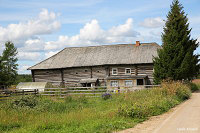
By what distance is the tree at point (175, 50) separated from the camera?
90.5 ft

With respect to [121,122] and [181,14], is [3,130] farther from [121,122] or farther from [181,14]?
[181,14]

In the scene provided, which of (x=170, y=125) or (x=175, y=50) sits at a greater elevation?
(x=175, y=50)

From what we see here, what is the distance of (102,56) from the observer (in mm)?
38062

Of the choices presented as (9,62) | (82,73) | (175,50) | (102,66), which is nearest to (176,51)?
(175,50)

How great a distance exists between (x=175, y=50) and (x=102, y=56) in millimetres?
12906

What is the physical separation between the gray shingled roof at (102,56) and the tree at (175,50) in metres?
5.56

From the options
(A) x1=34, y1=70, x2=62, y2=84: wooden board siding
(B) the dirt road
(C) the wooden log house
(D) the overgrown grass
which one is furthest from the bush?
(A) x1=34, y1=70, x2=62, y2=84: wooden board siding

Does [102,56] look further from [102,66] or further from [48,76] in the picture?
[48,76]

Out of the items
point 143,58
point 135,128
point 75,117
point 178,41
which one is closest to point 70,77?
point 143,58

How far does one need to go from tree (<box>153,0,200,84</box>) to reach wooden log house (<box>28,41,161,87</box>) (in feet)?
16.6

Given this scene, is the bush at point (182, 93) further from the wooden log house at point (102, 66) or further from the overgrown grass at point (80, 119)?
the wooden log house at point (102, 66)

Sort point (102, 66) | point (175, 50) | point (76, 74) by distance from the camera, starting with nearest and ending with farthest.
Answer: point (175, 50) < point (102, 66) < point (76, 74)

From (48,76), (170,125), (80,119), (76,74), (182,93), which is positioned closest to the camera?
(170,125)

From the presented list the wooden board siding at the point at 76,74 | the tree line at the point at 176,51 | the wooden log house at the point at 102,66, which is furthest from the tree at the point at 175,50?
the wooden board siding at the point at 76,74
